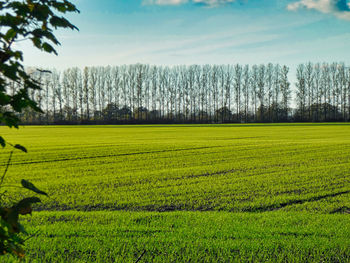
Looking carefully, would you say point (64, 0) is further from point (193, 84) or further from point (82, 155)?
point (193, 84)

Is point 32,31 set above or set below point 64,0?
below

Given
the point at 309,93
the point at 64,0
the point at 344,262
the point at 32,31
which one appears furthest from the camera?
the point at 309,93

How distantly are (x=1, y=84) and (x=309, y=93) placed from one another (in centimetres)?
10250

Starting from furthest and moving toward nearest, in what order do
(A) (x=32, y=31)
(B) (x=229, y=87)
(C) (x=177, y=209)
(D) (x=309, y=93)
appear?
(B) (x=229, y=87) → (D) (x=309, y=93) → (C) (x=177, y=209) → (A) (x=32, y=31)

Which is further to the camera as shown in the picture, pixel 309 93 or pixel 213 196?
pixel 309 93

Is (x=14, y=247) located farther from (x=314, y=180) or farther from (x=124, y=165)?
(x=124, y=165)

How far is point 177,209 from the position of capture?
8.44m

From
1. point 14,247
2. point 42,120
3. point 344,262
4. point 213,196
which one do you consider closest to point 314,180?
point 213,196

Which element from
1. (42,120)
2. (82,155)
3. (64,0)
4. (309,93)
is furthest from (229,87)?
(64,0)

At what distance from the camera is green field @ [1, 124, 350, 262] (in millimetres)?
5152

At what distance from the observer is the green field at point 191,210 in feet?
16.9

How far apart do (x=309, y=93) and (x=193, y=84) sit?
3459 centimetres

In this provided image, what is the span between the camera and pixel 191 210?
8.34 m

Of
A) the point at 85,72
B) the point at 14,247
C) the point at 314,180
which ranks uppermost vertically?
the point at 85,72
